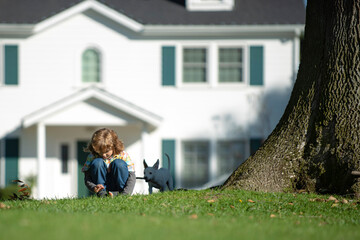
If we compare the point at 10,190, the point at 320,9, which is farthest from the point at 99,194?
the point at 10,190

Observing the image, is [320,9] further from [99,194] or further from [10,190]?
[10,190]

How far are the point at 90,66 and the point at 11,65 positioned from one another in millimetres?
2480

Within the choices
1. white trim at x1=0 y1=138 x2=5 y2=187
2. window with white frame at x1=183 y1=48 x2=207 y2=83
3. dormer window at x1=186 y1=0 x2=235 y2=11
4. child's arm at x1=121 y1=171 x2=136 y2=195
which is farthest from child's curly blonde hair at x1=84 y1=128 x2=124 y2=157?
dormer window at x1=186 y1=0 x2=235 y2=11

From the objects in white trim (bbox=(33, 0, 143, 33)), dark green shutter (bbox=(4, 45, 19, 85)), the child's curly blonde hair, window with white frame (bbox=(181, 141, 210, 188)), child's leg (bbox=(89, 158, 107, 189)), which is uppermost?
white trim (bbox=(33, 0, 143, 33))

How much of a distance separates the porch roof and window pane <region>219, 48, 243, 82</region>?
2.59 meters

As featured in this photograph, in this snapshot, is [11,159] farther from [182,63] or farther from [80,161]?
[182,63]

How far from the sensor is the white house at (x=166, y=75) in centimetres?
1714

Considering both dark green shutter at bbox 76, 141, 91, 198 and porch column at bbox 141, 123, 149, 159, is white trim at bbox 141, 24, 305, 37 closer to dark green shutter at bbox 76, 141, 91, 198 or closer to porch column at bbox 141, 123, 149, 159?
porch column at bbox 141, 123, 149, 159

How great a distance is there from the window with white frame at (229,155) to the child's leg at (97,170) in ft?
33.4

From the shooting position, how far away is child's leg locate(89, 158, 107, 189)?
23.6 feet

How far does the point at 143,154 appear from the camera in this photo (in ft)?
54.0

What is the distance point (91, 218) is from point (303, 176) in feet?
12.4

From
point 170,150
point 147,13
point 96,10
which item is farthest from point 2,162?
point 147,13

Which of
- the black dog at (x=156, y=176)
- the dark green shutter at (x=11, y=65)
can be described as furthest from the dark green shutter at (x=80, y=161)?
the black dog at (x=156, y=176)
